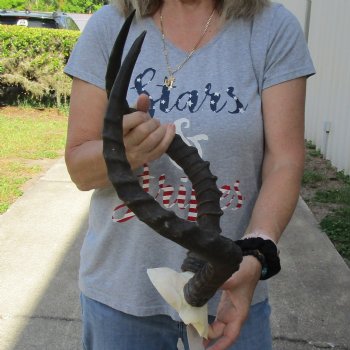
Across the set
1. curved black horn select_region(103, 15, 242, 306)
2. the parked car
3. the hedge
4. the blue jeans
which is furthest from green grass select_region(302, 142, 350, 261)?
the parked car

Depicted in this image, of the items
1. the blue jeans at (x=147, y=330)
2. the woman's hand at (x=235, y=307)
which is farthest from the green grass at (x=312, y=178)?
the woman's hand at (x=235, y=307)

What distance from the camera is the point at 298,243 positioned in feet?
17.7

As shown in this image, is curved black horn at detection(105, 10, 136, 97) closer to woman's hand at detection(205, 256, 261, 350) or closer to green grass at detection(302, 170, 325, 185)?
woman's hand at detection(205, 256, 261, 350)

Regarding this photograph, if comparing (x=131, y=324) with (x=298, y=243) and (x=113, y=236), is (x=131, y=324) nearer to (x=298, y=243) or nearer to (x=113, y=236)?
(x=113, y=236)

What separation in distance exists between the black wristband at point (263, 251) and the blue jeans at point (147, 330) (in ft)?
1.04

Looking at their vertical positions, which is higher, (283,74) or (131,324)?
(283,74)

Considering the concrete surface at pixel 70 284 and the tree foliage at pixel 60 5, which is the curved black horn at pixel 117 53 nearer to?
the concrete surface at pixel 70 284

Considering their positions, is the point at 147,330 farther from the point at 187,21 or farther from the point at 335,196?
the point at 335,196

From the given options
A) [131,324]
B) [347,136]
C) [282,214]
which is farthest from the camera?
[347,136]

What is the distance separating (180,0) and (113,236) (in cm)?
82

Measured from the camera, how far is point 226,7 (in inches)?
75.9

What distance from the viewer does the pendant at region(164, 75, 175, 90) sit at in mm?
1864

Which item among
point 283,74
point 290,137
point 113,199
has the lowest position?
point 113,199

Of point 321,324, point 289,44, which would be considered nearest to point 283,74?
point 289,44
